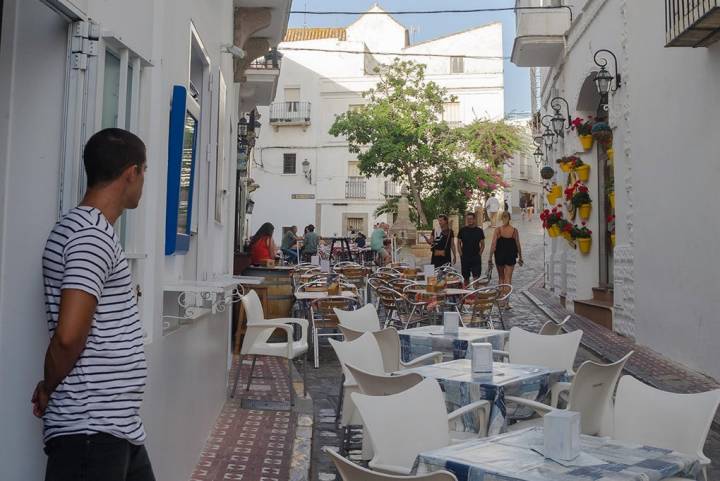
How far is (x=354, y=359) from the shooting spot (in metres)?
4.89

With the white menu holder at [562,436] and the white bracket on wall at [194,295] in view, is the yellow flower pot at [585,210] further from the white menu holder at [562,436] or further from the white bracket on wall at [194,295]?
the white menu holder at [562,436]

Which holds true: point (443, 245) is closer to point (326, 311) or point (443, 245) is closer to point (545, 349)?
point (326, 311)

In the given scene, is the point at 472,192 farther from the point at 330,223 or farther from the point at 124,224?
the point at 124,224

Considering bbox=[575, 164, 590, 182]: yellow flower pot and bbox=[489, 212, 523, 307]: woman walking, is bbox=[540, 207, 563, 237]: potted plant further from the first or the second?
bbox=[575, 164, 590, 182]: yellow flower pot

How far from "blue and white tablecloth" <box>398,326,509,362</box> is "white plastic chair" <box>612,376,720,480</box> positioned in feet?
6.95

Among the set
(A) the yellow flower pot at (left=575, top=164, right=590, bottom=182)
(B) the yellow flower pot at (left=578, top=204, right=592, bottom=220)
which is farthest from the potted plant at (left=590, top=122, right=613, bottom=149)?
(B) the yellow flower pot at (left=578, top=204, right=592, bottom=220)

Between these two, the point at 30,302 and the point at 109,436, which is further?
the point at 30,302

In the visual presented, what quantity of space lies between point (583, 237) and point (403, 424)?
1076 cm

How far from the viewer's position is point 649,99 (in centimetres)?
970

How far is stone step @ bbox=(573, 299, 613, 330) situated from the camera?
38.9ft

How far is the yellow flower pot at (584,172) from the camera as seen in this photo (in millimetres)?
13227

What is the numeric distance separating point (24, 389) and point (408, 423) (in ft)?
5.63

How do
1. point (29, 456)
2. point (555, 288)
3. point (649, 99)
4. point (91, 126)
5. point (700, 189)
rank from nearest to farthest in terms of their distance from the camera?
point (29, 456), point (91, 126), point (700, 189), point (649, 99), point (555, 288)

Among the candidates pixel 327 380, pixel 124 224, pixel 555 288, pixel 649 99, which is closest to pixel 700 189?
pixel 649 99
